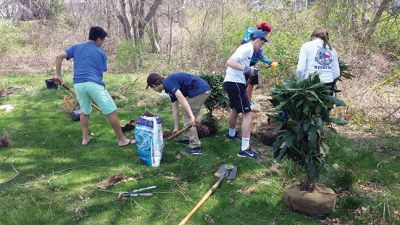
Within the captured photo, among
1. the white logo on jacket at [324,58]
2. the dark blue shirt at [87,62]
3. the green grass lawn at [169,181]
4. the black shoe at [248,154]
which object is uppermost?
the white logo on jacket at [324,58]

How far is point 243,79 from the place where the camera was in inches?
187

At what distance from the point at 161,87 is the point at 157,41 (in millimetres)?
8971

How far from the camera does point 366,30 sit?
8.79 meters

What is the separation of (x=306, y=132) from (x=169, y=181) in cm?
174

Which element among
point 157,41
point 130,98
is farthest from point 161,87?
point 157,41

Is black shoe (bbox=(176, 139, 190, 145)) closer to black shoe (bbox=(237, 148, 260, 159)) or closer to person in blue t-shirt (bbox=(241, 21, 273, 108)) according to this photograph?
black shoe (bbox=(237, 148, 260, 159))

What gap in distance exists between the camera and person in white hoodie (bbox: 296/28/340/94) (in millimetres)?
4613

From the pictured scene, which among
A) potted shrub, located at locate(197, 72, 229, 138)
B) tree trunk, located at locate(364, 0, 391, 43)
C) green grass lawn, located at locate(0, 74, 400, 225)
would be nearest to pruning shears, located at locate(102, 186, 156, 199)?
green grass lawn, located at locate(0, 74, 400, 225)

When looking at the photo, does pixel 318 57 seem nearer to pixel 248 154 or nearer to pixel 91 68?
pixel 248 154

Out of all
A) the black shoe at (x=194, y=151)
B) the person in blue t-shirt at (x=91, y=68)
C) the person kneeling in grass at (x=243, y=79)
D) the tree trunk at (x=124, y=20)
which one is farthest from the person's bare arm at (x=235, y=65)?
the tree trunk at (x=124, y=20)

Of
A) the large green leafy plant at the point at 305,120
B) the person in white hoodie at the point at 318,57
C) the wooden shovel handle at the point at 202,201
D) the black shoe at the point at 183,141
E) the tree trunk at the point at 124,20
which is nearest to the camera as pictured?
the large green leafy plant at the point at 305,120

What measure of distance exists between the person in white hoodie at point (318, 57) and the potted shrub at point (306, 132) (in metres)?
1.12

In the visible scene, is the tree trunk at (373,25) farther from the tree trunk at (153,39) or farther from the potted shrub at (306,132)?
the tree trunk at (153,39)

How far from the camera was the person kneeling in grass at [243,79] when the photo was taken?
453 cm
